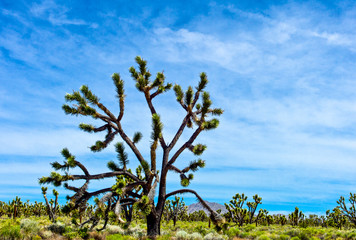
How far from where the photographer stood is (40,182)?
1299 centimetres

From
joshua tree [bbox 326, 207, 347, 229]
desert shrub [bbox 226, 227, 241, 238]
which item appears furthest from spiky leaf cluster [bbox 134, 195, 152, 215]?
joshua tree [bbox 326, 207, 347, 229]

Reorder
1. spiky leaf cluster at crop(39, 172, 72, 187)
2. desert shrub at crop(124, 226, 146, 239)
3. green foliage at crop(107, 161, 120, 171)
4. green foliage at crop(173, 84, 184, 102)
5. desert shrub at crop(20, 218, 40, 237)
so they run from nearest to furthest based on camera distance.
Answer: desert shrub at crop(20, 218, 40, 237)
spiky leaf cluster at crop(39, 172, 72, 187)
desert shrub at crop(124, 226, 146, 239)
green foliage at crop(107, 161, 120, 171)
green foliage at crop(173, 84, 184, 102)

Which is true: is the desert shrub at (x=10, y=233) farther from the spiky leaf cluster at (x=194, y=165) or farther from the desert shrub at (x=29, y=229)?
the spiky leaf cluster at (x=194, y=165)

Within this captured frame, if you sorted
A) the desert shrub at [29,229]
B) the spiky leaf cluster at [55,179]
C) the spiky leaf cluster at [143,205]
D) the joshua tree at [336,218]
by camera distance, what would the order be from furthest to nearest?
the joshua tree at [336,218] < the spiky leaf cluster at [55,179] < the spiky leaf cluster at [143,205] < the desert shrub at [29,229]

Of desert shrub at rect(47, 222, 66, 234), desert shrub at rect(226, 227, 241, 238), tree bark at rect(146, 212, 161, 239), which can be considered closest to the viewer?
tree bark at rect(146, 212, 161, 239)

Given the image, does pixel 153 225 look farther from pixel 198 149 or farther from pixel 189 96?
pixel 189 96

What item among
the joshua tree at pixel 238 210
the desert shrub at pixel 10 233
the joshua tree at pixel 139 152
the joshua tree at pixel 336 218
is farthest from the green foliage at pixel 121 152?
the joshua tree at pixel 336 218

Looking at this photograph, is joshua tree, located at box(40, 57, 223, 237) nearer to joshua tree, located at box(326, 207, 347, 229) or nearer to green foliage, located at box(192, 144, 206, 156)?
green foliage, located at box(192, 144, 206, 156)

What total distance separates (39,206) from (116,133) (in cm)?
4986

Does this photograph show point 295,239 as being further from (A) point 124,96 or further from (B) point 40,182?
A: (B) point 40,182

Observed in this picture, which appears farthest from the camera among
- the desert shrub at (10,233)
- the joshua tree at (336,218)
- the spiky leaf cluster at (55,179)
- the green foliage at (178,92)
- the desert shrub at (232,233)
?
the joshua tree at (336,218)

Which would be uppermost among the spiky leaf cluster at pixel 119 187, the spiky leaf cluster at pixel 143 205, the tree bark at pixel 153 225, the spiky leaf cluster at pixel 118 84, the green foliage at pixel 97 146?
the spiky leaf cluster at pixel 118 84

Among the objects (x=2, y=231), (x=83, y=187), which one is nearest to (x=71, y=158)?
(x=83, y=187)

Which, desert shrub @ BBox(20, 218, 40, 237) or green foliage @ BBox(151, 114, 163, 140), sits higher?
green foliage @ BBox(151, 114, 163, 140)
